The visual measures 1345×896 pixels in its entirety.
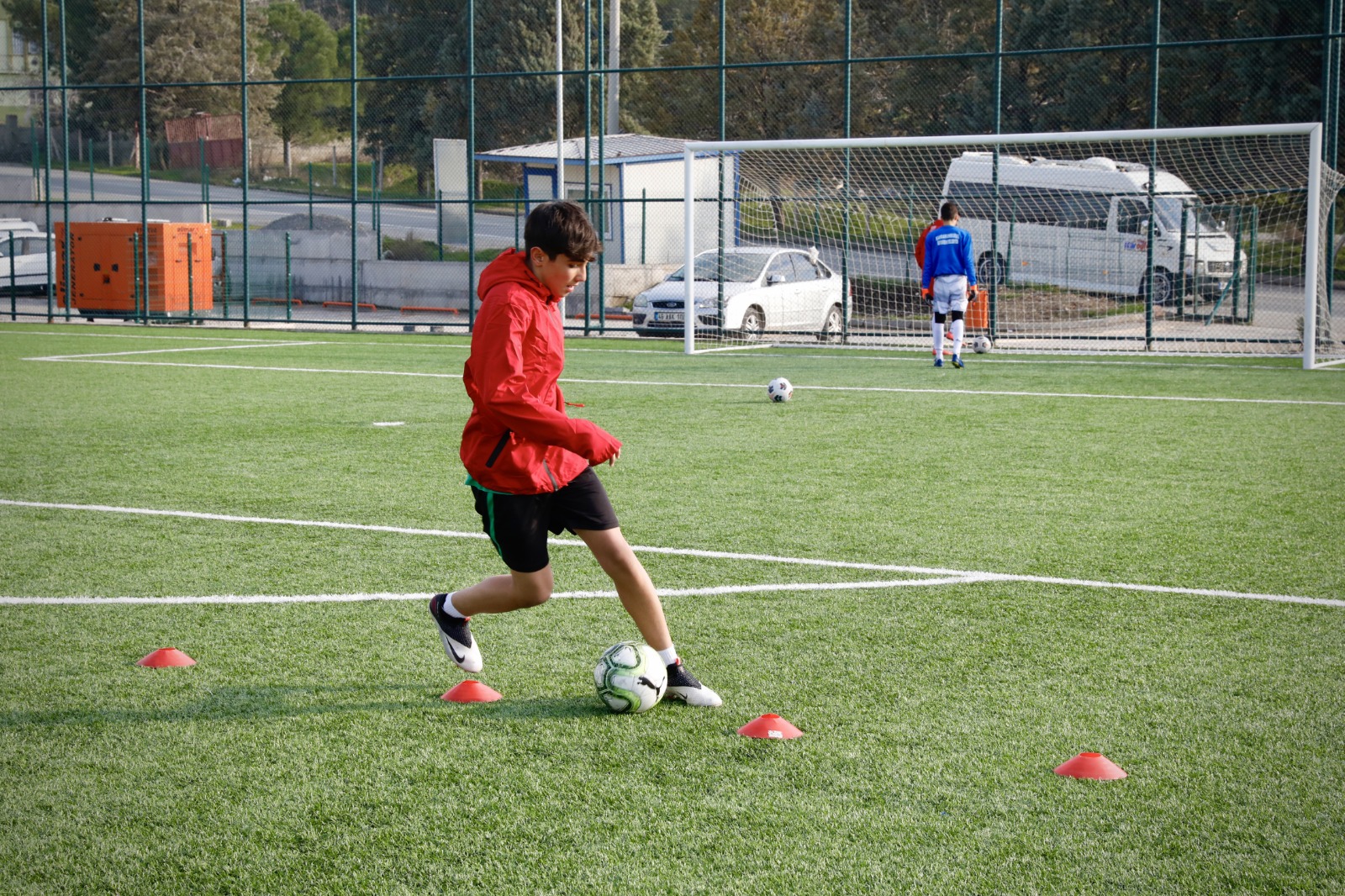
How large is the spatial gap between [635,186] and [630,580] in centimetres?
2590

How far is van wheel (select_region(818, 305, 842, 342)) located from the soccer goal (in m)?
0.03

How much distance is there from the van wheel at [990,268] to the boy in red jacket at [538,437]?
14915 millimetres

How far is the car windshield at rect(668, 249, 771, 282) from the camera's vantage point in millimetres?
19797

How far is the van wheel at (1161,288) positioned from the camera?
17.8m

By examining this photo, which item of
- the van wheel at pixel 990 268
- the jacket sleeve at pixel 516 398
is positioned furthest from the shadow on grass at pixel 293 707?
the van wheel at pixel 990 268

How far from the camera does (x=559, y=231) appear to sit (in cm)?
394

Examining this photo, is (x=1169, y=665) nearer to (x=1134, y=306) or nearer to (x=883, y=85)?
(x=1134, y=306)

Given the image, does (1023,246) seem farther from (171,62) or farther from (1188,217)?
(171,62)

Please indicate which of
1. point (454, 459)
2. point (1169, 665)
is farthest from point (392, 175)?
point (1169, 665)

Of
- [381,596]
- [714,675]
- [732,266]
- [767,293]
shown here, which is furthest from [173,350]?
[714,675]

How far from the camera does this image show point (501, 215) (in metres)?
24.8

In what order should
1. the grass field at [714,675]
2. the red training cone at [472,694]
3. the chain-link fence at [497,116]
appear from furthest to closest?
1. the chain-link fence at [497,116]
2. the red training cone at [472,694]
3. the grass field at [714,675]

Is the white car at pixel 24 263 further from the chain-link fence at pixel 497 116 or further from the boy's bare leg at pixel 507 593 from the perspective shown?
the boy's bare leg at pixel 507 593

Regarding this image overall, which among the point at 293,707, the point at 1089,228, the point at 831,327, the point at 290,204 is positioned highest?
the point at 290,204
